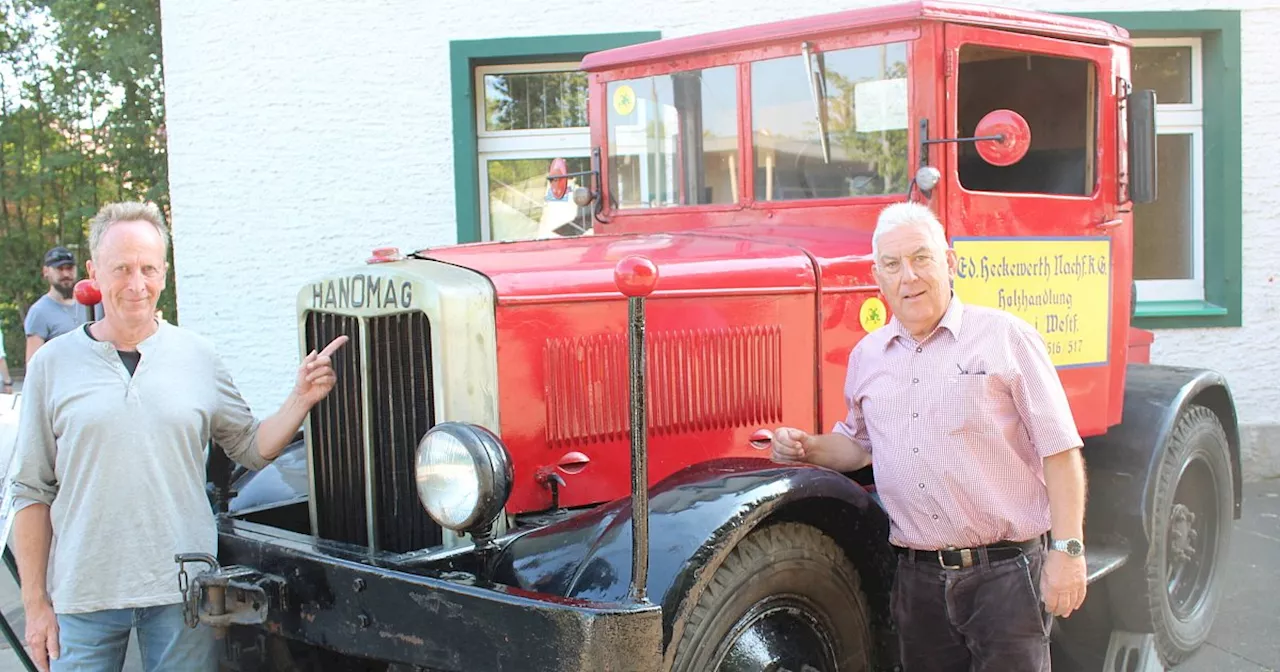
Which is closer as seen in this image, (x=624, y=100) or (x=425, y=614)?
(x=425, y=614)

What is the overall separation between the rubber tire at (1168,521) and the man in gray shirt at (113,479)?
316 cm

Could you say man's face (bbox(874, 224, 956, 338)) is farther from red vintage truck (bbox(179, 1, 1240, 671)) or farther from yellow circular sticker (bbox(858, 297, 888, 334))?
yellow circular sticker (bbox(858, 297, 888, 334))

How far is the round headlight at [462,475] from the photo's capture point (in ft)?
7.72

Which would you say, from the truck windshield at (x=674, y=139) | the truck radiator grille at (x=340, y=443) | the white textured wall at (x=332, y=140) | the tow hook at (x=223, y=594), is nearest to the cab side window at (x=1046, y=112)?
the truck windshield at (x=674, y=139)

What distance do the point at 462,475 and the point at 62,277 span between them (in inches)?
183

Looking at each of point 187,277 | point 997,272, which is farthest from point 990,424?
point 187,277

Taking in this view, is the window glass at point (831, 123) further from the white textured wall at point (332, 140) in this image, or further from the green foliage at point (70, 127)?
the green foliage at point (70, 127)

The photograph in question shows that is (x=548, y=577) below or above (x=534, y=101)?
below

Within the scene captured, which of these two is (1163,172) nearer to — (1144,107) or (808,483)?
(1144,107)

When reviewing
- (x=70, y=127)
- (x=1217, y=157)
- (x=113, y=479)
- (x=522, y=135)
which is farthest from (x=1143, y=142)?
(x=70, y=127)

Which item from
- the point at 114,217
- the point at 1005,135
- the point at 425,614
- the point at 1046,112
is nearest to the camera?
the point at 425,614

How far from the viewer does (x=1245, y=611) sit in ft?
15.6

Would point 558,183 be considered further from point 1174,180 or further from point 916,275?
point 1174,180

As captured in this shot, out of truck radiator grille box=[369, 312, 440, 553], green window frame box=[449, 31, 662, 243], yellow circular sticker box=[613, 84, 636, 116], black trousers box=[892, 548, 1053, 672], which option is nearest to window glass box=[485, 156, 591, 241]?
green window frame box=[449, 31, 662, 243]
